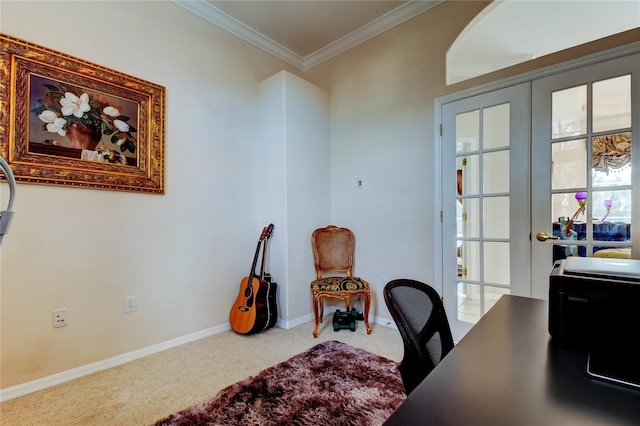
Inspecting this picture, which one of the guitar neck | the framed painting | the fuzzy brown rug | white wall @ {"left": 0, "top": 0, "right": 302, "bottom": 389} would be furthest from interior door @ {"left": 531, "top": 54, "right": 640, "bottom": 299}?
the framed painting

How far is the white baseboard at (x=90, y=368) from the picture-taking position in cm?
185

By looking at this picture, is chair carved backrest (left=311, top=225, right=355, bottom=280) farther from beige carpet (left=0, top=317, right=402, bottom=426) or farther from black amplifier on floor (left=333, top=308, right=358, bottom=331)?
beige carpet (left=0, top=317, right=402, bottom=426)

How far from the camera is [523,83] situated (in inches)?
88.5

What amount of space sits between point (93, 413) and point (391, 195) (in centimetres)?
271

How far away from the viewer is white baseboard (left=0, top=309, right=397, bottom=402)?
1.86 m

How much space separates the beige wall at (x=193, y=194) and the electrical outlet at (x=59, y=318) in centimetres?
3

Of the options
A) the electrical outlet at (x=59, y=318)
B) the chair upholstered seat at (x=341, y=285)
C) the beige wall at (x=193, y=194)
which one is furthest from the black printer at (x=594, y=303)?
the electrical outlet at (x=59, y=318)

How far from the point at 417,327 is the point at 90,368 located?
7.67 feet

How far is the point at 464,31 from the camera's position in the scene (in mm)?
2494

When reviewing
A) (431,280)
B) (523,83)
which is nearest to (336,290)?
(431,280)

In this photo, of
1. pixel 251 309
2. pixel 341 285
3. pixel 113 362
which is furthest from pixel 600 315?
pixel 113 362

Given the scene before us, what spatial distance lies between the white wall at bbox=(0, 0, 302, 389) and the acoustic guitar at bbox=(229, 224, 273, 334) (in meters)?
0.17

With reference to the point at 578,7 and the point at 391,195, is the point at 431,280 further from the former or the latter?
the point at 578,7

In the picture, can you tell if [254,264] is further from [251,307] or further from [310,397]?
[310,397]
